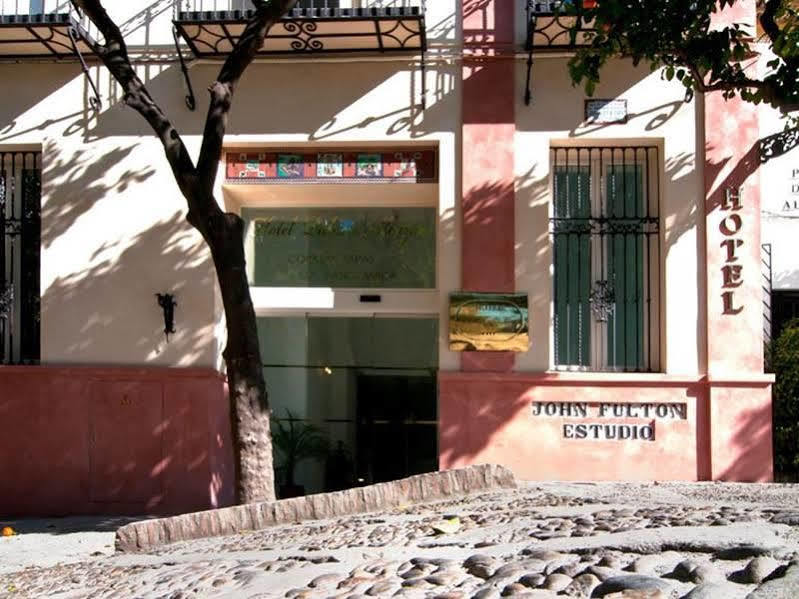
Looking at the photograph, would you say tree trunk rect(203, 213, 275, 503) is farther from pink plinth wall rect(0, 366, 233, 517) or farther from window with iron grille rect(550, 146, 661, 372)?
window with iron grille rect(550, 146, 661, 372)

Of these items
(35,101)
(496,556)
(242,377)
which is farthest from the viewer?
(35,101)

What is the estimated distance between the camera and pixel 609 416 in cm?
1134

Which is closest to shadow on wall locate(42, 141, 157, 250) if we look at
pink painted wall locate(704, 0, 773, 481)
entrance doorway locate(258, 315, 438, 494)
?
entrance doorway locate(258, 315, 438, 494)

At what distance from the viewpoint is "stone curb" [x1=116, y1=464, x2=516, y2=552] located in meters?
7.76

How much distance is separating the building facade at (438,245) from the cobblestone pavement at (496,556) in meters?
3.15

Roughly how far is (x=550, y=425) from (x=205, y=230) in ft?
15.3

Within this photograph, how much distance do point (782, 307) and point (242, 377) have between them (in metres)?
7.11

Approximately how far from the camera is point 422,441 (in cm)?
1312

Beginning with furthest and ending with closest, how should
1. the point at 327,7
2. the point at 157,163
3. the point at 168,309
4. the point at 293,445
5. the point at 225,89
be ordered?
the point at 293,445, the point at 157,163, the point at 168,309, the point at 327,7, the point at 225,89

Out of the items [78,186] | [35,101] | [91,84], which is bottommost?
[78,186]

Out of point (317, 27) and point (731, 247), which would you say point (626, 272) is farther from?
point (317, 27)

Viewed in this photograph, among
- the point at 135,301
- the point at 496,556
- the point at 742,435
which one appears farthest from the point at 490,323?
the point at 496,556

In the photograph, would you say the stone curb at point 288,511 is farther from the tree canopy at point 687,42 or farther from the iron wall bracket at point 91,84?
the iron wall bracket at point 91,84

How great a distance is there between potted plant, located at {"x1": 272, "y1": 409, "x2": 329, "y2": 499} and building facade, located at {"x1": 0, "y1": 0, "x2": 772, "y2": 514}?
114 centimetres
